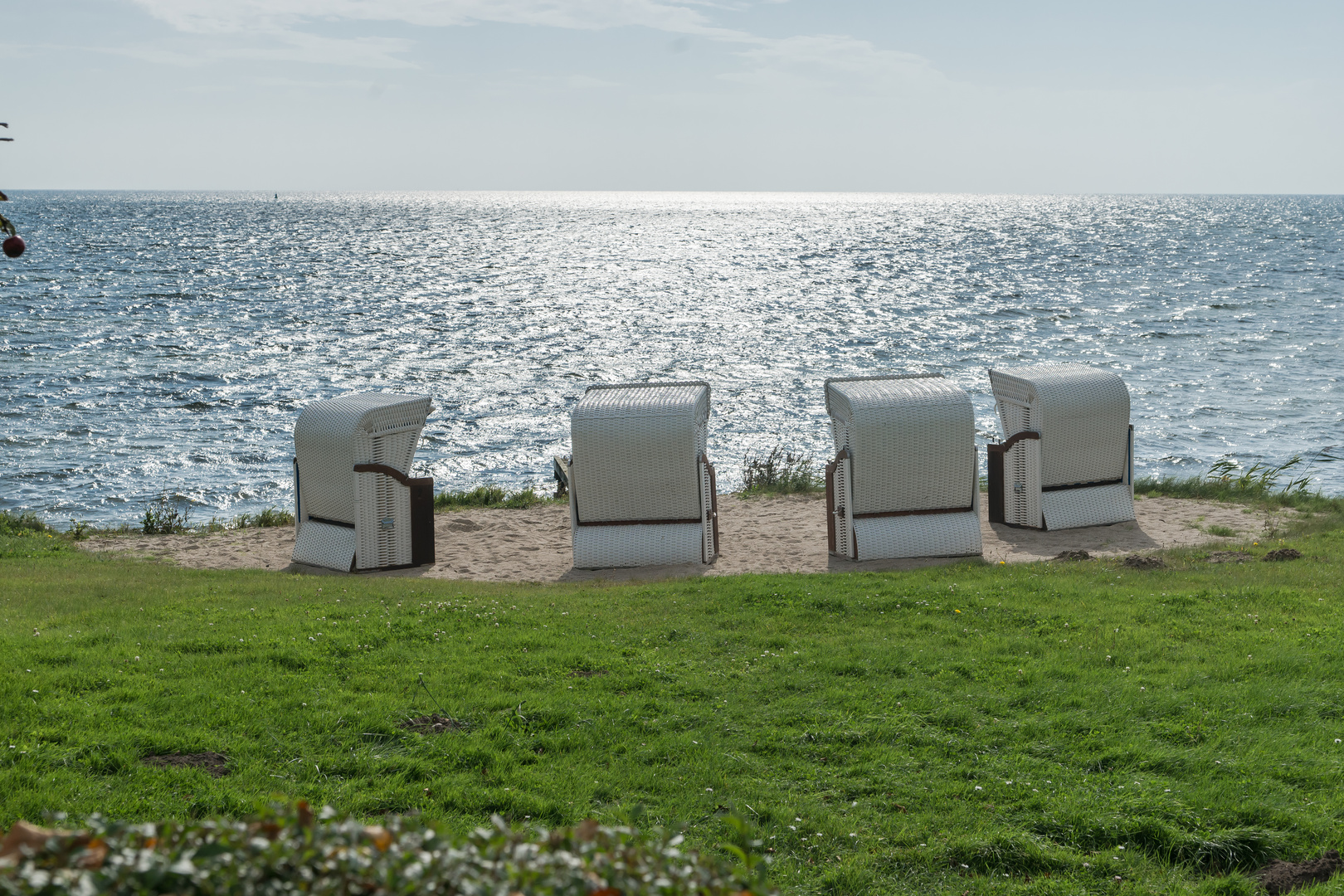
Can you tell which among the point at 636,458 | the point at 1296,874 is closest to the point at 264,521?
the point at 636,458

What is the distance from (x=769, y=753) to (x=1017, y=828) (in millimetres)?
1584

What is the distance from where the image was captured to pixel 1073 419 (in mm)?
15094

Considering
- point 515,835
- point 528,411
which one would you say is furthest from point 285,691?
point 528,411

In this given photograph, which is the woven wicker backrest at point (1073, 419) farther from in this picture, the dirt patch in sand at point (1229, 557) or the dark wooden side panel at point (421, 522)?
the dark wooden side panel at point (421, 522)

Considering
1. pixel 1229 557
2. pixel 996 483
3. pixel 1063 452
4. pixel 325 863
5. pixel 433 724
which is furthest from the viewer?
pixel 996 483

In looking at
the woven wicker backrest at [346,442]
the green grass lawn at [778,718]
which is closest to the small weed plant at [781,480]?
the woven wicker backrest at [346,442]

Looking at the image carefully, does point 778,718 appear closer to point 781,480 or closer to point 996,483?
point 996,483

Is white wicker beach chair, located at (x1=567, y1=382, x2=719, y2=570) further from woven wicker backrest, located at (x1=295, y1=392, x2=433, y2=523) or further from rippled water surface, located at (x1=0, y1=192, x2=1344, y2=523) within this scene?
rippled water surface, located at (x1=0, y1=192, x2=1344, y2=523)

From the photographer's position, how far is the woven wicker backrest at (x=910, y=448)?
13.8 metres

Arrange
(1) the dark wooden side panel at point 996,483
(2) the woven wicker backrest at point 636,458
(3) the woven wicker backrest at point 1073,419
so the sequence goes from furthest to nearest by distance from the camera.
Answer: (1) the dark wooden side panel at point 996,483 → (3) the woven wicker backrest at point 1073,419 → (2) the woven wicker backrest at point 636,458

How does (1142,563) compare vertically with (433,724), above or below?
below

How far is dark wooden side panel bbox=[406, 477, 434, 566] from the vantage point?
14.2m

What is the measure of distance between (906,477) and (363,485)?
718 centimetres

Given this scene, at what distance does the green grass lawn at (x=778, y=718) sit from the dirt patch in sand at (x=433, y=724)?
90 mm
